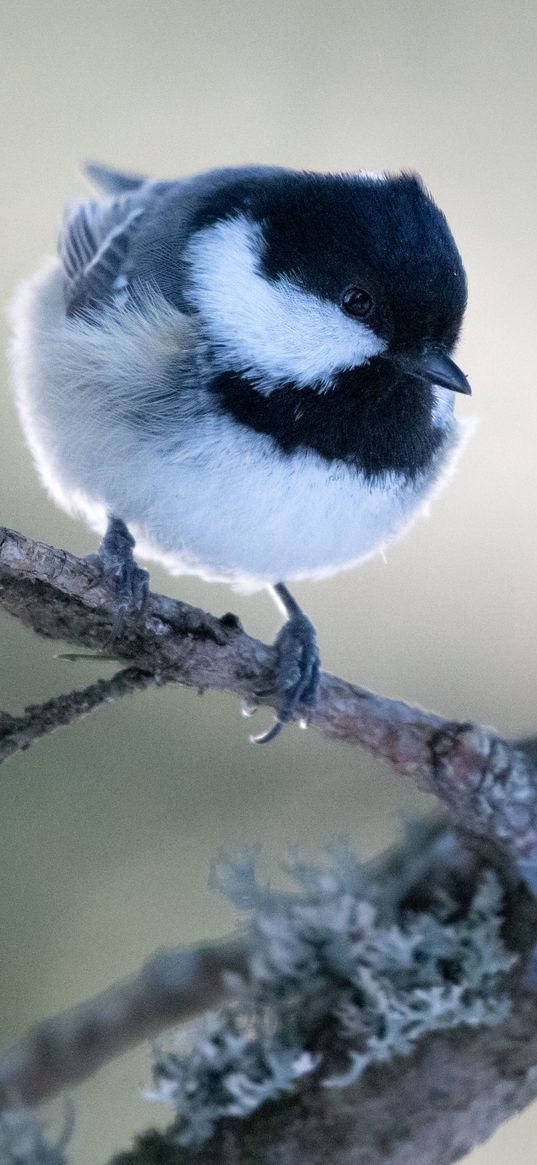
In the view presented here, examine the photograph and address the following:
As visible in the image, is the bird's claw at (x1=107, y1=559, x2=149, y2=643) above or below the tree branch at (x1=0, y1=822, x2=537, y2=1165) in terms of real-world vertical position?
above

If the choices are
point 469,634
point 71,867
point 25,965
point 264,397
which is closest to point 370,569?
point 469,634

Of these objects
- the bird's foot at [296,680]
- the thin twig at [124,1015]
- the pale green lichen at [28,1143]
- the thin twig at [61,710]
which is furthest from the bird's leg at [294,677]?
the pale green lichen at [28,1143]

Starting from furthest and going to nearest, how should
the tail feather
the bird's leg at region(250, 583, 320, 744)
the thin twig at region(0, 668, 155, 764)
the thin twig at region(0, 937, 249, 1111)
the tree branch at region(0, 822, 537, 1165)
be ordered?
the tail feather < the bird's leg at region(250, 583, 320, 744) < the thin twig at region(0, 668, 155, 764) < the thin twig at region(0, 937, 249, 1111) < the tree branch at region(0, 822, 537, 1165)

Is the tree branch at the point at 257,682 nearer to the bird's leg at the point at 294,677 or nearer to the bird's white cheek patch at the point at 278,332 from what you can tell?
the bird's leg at the point at 294,677

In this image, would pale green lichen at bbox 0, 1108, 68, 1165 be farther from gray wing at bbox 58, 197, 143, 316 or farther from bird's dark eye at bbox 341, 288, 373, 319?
gray wing at bbox 58, 197, 143, 316

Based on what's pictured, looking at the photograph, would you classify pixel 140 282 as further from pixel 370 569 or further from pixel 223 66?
pixel 223 66

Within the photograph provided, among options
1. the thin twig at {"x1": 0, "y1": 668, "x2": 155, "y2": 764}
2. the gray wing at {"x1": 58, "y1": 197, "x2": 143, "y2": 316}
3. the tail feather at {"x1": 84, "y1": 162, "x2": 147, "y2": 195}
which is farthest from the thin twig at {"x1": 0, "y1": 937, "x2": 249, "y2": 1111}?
the tail feather at {"x1": 84, "y1": 162, "x2": 147, "y2": 195}
